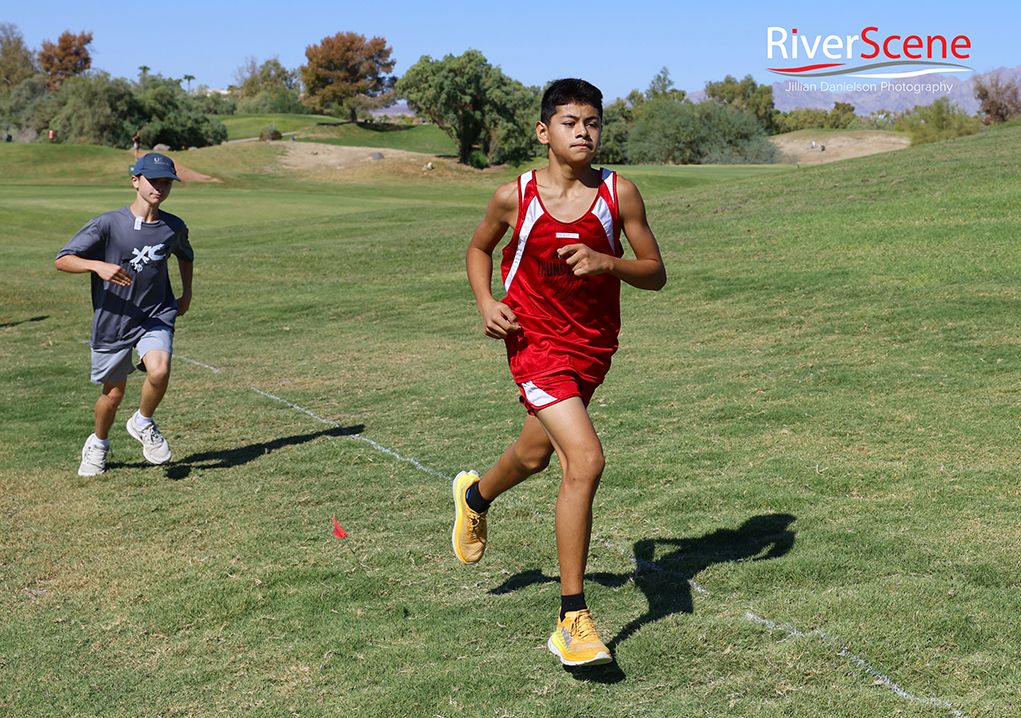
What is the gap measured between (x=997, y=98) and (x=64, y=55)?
426 feet

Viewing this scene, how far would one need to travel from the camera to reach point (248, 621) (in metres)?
4.59

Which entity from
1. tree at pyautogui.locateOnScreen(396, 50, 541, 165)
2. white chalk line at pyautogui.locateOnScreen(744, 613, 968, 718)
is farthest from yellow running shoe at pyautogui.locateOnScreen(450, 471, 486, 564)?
tree at pyautogui.locateOnScreen(396, 50, 541, 165)

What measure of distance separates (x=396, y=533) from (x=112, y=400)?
2891mm

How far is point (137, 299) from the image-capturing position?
725 cm

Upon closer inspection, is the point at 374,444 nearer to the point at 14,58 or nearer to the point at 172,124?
the point at 172,124

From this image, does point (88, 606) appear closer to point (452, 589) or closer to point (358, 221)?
point (452, 589)

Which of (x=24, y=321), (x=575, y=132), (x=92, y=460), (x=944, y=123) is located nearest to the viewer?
(x=575, y=132)

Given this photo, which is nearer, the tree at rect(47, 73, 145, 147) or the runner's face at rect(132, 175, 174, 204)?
the runner's face at rect(132, 175, 174, 204)

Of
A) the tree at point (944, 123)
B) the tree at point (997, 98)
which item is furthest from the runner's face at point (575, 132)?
the tree at point (997, 98)

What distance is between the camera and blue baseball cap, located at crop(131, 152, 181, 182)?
6902 mm

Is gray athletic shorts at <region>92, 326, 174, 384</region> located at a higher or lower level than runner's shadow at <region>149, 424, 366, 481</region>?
higher

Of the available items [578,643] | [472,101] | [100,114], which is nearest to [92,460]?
[578,643]

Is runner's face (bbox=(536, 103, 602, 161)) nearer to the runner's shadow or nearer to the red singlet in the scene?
the red singlet

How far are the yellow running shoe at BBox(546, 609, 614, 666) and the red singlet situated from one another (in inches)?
42.1
